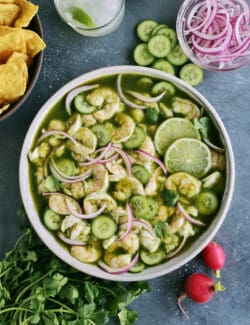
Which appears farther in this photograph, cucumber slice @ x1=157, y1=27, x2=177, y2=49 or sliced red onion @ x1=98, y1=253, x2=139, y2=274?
cucumber slice @ x1=157, y1=27, x2=177, y2=49

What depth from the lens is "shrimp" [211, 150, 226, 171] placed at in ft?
9.19

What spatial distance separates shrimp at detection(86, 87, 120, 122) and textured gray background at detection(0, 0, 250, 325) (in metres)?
0.22

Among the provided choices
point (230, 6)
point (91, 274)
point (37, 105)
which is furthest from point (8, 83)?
point (230, 6)

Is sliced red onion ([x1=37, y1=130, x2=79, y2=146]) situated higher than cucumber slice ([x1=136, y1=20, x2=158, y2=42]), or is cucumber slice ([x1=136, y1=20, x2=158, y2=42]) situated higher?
cucumber slice ([x1=136, y1=20, x2=158, y2=42])

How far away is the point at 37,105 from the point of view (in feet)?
9.71

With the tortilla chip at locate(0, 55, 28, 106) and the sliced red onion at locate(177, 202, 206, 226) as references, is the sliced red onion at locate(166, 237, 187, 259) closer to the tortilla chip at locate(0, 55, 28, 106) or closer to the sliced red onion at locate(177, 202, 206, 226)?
the sliced red onion at locate(177, 202, 206, 226)

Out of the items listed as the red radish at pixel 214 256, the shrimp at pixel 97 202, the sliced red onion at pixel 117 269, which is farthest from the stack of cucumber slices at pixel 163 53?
the sliced red onion at pixel 117 269

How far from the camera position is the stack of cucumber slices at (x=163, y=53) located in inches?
114

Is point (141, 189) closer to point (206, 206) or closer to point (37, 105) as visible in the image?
point (206, 206)

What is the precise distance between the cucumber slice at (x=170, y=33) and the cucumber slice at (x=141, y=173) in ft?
2.09

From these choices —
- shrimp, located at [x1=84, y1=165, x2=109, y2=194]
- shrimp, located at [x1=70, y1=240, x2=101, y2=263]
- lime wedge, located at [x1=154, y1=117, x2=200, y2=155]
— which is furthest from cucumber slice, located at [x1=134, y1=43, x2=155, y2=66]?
shrimp, located at [x1=70, y1=240, x2=101, y2=263]

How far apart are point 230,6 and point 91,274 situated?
4.67 ft

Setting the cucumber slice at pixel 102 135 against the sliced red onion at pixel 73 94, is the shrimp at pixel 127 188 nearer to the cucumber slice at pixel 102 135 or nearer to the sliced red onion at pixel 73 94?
the cucumber slice at pixel 102 135

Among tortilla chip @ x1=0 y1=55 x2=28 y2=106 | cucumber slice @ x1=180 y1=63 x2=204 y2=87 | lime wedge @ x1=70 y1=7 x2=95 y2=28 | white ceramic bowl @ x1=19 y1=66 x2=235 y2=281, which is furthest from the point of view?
cucumber slice @ x1=180 y1=63 x2=204 y2=87
